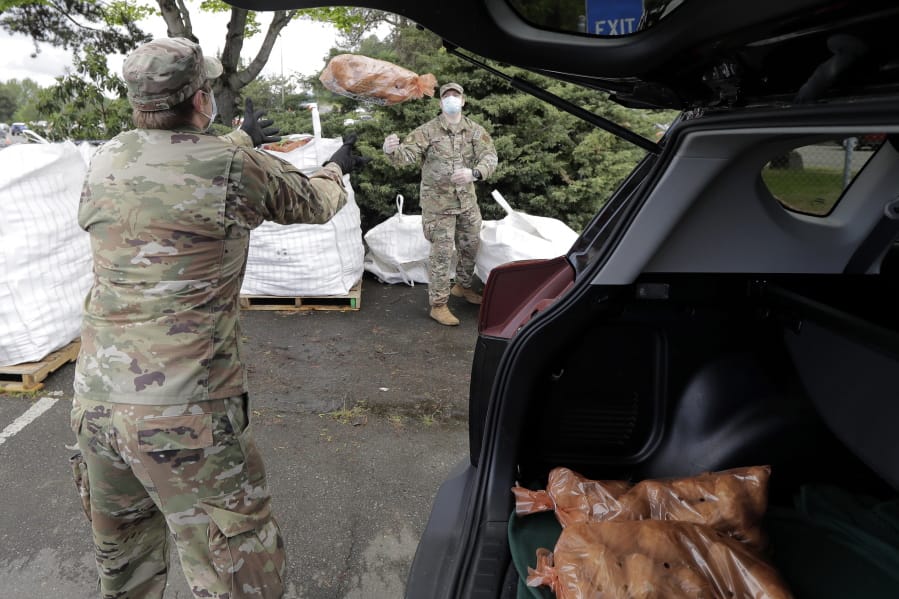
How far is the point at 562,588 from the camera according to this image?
1.29 meters

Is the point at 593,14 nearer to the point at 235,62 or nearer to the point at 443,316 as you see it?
the point at 443,316

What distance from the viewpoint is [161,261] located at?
5.29 feet

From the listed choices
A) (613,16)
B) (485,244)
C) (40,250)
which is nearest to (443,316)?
(485,244)

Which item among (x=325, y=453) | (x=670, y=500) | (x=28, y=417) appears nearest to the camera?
(x=670, y=500)

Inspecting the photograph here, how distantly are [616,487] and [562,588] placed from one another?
438 millimetres

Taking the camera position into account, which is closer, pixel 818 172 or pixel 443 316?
pixel 818 172

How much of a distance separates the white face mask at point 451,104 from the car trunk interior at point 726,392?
3808mm

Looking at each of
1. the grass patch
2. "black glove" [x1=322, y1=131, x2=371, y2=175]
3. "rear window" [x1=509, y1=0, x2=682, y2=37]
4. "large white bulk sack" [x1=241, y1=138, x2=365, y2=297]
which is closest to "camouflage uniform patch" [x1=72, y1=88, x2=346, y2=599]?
"black glove" [x1=322, y1=131, x2=371, y2=175]

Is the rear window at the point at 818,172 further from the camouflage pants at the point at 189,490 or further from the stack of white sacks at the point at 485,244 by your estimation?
the stack of white sacks at the point at 485,244

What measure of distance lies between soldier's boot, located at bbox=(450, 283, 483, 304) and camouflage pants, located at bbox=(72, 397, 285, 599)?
4.00 meters

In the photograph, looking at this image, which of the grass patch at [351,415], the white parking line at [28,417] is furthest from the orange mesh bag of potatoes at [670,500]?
the white parking line at [28,417]

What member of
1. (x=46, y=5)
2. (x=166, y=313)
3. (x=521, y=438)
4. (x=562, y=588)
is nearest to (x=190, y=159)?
(x=166, y=313)

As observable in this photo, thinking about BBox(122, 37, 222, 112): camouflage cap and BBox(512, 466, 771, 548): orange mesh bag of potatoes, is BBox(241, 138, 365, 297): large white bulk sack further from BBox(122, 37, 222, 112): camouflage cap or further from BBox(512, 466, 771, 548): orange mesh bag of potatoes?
BBox(512, 466, 771, 548): orange mesh bag of potatoes

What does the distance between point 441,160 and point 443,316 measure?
140cm
